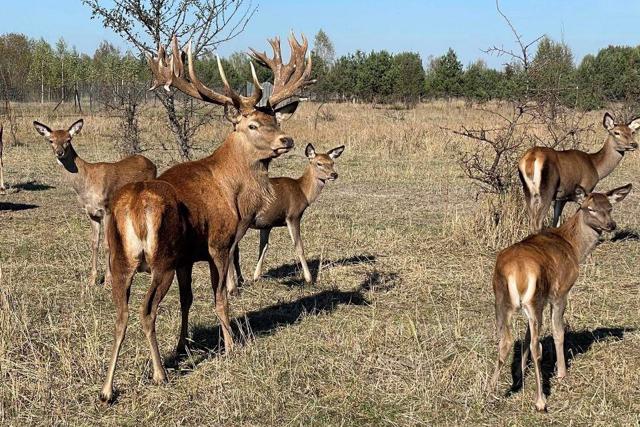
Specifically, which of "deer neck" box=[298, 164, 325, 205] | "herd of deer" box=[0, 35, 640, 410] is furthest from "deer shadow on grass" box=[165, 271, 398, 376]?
"deer neck" box=[298, 164, 325, 205]

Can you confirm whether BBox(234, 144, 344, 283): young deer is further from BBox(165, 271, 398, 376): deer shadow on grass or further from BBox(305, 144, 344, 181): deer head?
BBox(165, 271, 398, 376): deer shadow on grass

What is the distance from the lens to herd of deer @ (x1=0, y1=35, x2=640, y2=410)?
5.24 meters

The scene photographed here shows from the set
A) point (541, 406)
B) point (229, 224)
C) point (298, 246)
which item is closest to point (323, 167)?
point (298, 246)

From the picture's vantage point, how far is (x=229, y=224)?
6.27m

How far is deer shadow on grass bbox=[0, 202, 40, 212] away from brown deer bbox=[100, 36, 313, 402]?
716cm

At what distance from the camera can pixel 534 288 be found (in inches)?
208

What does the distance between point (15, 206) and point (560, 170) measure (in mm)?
9279

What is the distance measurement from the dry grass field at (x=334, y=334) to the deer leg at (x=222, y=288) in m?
0.14

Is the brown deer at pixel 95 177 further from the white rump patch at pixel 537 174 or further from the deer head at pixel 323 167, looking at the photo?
the white rump patch at pixel 537 174

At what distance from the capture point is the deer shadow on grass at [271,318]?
6.27 m

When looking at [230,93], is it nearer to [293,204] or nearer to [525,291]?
[525,291]

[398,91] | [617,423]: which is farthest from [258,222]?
[398,91]

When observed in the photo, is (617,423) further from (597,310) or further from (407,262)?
(407,262)

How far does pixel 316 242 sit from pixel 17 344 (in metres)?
5.47
